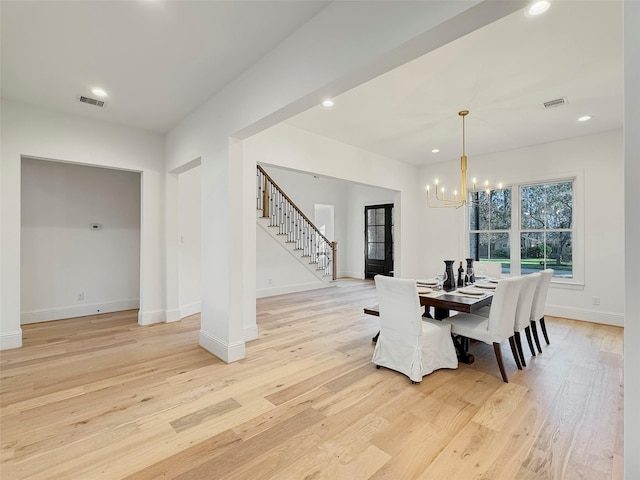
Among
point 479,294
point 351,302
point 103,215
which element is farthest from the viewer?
point 351,302

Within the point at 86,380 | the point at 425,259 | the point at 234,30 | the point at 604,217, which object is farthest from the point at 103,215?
the point at 604,217

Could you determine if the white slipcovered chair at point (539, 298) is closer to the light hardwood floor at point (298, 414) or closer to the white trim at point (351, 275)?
the light hardwood floor at point (298, 414)

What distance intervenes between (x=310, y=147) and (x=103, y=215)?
12.1 feet

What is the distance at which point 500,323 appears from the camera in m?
2.70

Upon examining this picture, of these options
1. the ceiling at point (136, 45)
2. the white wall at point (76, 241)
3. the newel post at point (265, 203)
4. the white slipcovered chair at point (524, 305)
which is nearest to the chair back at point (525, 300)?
the white slipcovered chair at point (524, 305)

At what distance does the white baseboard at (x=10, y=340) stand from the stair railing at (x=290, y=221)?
14.1 ft

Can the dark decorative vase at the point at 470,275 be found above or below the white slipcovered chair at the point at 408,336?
above

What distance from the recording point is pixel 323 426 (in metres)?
2.05

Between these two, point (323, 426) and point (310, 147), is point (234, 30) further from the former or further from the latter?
point (323, 426)

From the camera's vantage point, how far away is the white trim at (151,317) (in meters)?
4.38

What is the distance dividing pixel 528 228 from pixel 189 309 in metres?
6.09

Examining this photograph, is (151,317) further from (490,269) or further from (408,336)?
(490,269)

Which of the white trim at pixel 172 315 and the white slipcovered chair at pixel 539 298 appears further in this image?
the white trim at pixel 172 315

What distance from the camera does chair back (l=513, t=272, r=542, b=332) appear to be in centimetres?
296
